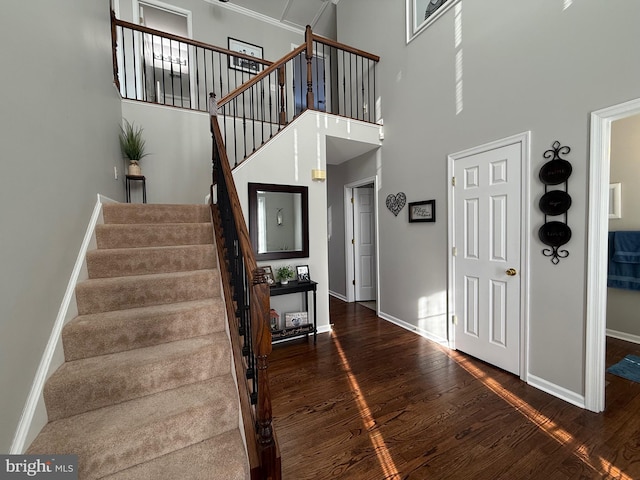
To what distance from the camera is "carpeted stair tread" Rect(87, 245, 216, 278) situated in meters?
1.91

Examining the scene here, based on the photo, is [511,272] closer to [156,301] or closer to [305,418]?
[305,418]

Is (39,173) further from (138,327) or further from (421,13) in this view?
(421,13)

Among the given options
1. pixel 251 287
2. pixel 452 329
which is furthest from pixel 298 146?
pixel 452 329

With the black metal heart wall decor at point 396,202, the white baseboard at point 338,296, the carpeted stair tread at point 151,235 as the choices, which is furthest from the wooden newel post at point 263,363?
the white baseboard at point 338,296

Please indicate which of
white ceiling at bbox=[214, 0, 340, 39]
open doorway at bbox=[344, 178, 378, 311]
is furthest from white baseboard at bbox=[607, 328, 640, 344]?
white ceiling at bbox=[214, 0, 340, 39]

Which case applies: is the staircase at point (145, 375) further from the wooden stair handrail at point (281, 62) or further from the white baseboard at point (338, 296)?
the white baseboard at point (338, 296)

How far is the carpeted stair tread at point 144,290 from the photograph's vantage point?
1701 millimetres

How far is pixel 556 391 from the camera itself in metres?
2.08

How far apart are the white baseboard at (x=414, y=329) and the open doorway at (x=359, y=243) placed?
2.70 ft

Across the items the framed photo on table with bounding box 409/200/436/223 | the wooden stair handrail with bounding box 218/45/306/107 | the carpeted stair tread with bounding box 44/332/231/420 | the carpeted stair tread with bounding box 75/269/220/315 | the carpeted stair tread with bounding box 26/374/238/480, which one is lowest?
the carpeted stair tread with bounding box 26/374/238/480

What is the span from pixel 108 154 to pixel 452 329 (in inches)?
160

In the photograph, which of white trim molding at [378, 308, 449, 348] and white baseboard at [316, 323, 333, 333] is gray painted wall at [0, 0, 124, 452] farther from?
white trim molding at [378, 308, 449, 348]

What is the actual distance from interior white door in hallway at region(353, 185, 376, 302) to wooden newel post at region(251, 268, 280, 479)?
12.4ft

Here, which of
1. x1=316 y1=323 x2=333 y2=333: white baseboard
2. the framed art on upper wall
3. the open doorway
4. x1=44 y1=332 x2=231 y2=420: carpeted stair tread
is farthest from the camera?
the open doorway
